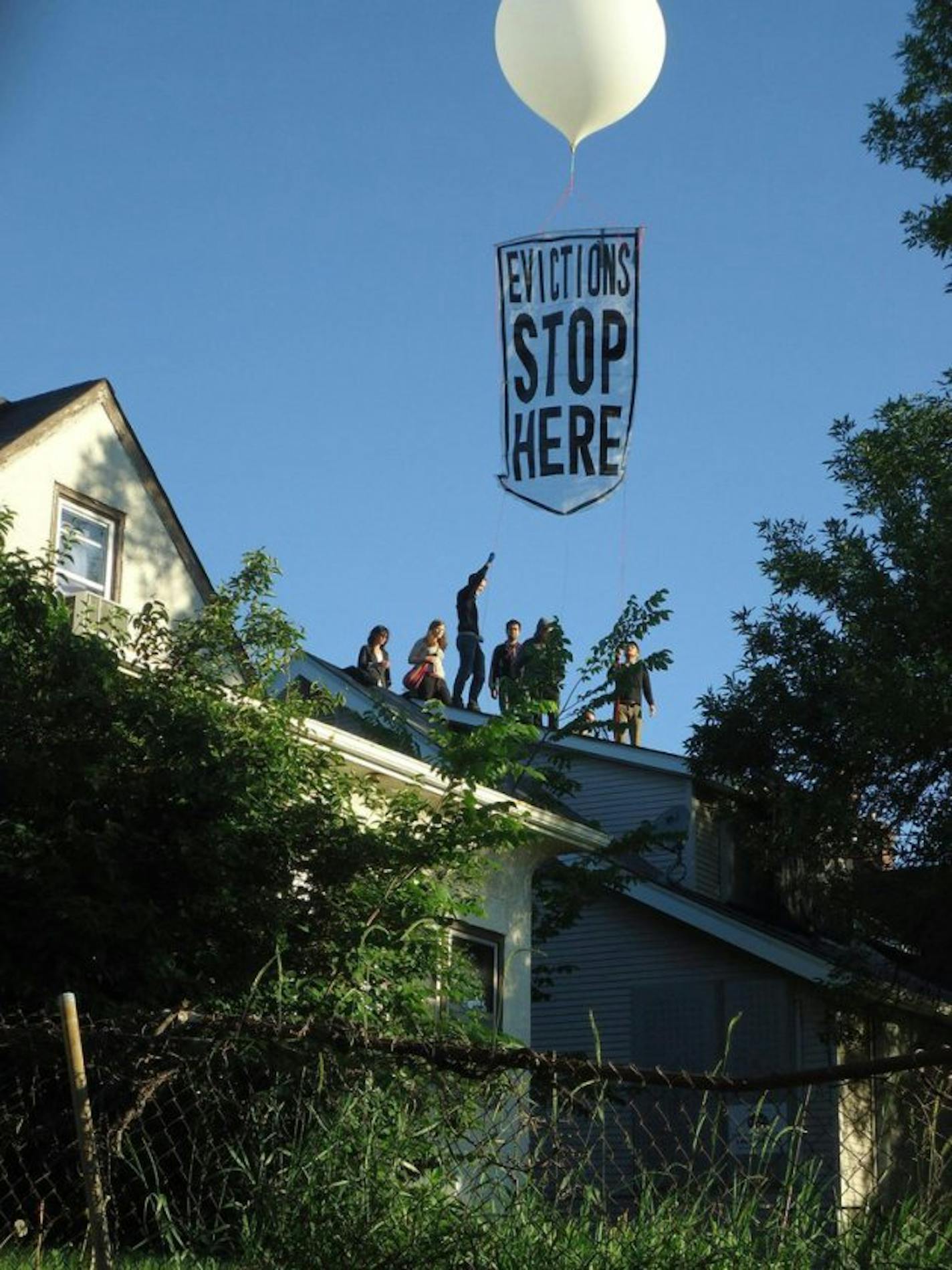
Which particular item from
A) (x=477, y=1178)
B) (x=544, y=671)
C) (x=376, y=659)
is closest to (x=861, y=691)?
(x=544, y=671)

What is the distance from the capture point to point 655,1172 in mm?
5332

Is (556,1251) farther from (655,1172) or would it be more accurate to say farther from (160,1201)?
(160,1201)

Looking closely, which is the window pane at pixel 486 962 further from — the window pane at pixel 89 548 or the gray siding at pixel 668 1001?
the window pane at pixel 89 548

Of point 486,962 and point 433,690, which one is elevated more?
point 433,690

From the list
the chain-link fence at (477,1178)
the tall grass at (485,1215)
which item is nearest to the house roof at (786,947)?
the chain-link fence at (477,1178)

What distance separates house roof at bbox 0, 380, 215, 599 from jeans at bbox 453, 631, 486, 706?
23.3 ft

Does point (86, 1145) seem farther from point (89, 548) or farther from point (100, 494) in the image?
point (100, 494)

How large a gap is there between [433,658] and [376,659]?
1.29 m

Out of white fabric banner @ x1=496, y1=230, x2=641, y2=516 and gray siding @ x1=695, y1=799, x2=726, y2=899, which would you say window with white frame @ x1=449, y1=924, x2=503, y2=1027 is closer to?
white fabric banner @ x1=496, y1=230, x2=641, y2=516

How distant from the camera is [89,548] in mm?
19312

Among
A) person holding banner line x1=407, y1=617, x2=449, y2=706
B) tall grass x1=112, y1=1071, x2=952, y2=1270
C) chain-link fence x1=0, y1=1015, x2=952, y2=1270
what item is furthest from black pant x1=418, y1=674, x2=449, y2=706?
tall grass x1=112, y1=1071, x2=952, y2=1270

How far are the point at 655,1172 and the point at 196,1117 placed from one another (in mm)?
3563

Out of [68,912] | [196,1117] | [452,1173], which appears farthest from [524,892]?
[452,1173]

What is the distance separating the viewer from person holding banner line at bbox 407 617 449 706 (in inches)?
1033
